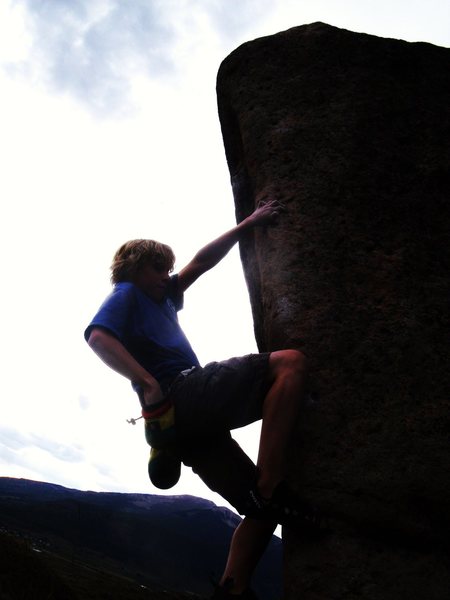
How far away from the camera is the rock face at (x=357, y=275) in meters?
2.29

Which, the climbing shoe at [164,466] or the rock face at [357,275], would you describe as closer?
the rock face at [357,275]

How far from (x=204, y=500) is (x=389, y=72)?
156035 millimetres

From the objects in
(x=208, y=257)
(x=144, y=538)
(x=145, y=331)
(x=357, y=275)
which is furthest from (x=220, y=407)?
(x=144, y=538)

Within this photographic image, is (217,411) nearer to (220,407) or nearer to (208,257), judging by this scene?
(220,407)

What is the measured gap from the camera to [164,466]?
2576 millimetres

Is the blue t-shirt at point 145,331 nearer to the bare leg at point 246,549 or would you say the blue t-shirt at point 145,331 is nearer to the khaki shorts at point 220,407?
the khaki shorts at point 220,407

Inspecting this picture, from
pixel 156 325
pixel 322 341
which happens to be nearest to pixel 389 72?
pixel 322 341

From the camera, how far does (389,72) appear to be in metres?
3.75

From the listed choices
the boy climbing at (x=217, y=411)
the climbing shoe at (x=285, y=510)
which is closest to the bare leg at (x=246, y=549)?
the boy climbing at (x=217, y=411)

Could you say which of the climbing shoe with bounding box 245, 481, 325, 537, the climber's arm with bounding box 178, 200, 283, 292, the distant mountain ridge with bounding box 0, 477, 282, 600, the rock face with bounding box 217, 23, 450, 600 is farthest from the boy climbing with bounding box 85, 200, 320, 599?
the distant mountain ridge with bounding box 0, 477, 282, 600

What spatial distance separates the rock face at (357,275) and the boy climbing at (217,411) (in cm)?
21

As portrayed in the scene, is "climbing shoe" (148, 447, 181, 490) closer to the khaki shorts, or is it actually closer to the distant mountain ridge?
the khaki shorts

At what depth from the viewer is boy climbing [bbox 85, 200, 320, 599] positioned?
2.32 m

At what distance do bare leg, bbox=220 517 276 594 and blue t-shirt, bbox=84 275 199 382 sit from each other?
2.88 ft
